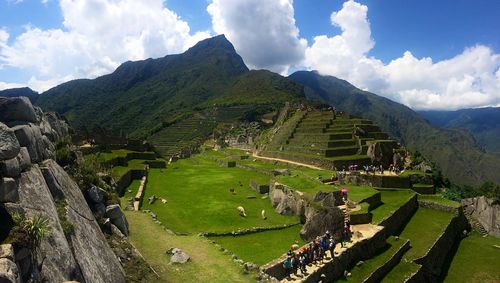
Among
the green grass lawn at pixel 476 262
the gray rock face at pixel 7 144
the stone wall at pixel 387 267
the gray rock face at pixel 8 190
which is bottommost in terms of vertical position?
the green grass lawn at pixel 476 262

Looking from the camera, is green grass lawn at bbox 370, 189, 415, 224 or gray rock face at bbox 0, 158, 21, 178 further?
green grass lawn at bbox 370, 189, 415, 224

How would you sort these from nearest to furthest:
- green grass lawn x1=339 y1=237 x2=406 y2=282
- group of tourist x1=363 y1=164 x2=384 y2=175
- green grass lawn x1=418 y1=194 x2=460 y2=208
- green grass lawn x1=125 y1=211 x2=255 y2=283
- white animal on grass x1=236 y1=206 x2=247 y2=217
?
green grass lawn x1=125 y1=211 x2=255 y2=283 < green grass lawn x1=339 y1=237 x2=406 y2=282 < white animal on grass x1=236 y1=206 x2=247 y2=217 < green grass lawn x1=418 y1=194 x2=460 y2=208 < group of tourist x1=363 y1=164 x2=384 y2=175

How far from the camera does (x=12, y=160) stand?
8.34 m

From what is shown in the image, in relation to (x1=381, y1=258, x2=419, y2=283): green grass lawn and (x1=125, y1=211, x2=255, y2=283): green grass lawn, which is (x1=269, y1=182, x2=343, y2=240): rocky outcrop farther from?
(x1=125, y1=211, x2=255, y2=283): green grass lawn

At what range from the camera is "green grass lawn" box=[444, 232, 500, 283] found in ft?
79.7

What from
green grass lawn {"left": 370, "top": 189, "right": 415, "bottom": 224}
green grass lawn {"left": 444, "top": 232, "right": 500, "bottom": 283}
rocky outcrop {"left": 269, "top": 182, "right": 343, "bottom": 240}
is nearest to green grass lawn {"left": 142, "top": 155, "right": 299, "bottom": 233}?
rocky outcrop {"left": 269, "top": 182, "right": 343, "bottom": 240}

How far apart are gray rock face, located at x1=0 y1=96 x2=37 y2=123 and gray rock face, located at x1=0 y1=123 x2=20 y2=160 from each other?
2.66 metres

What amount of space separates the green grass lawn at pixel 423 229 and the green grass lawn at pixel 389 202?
163 centimetres

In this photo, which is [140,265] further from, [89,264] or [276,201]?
[276,201]

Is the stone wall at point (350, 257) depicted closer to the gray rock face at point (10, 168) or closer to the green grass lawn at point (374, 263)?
the green grass lawn at point (374, 263)

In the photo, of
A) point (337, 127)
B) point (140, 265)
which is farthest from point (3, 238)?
point (337, 127)

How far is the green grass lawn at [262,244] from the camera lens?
59.0ft

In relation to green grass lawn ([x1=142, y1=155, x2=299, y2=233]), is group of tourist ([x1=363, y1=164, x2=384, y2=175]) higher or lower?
higher

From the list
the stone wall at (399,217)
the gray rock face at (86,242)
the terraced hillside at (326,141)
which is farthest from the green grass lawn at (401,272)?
the terraced hillside at (326,141)
